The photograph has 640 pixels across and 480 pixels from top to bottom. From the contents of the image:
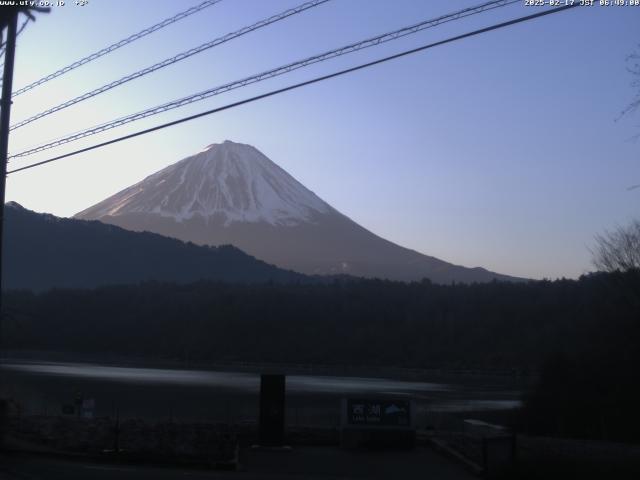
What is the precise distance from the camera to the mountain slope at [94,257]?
143750mm

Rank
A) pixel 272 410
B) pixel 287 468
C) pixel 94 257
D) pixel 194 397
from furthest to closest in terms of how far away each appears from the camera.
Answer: pixel 94 257 → pixel 194 397 → pixel 272 410 → pixel 287 468

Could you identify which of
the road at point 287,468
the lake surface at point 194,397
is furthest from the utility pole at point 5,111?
the lake surface at point 194,397

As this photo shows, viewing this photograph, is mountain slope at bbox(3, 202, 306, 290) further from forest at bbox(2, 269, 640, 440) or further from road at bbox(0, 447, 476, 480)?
road at bbox(0, 447, 476, 480)

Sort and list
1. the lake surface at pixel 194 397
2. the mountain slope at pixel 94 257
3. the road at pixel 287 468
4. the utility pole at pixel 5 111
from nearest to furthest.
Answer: the road at pixel 287 468
the utility pole at pixel 5 111
the lake surface at pixel 194 397
the mountain slope at pixel 94 257

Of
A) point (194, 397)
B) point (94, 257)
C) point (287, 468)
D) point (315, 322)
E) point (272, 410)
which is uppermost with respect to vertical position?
point (94, 257)

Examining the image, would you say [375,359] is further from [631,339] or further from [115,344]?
[631,339]

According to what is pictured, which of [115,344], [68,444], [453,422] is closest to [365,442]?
[68,444]

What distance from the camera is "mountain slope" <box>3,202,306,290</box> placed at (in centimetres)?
14375

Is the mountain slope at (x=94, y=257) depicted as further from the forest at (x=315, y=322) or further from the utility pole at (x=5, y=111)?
the utility pole at (x=5, y=111)

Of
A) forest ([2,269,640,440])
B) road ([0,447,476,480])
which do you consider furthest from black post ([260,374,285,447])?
forest ([2,269,640,440])

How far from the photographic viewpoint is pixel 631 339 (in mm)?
40031

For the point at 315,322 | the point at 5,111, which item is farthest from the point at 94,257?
the point at 5,111

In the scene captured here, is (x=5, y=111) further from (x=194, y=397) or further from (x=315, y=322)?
(x=315, y=322)

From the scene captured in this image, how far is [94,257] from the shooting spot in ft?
501
